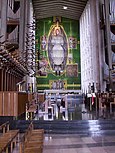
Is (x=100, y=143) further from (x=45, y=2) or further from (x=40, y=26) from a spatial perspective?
(x=40, y=26)

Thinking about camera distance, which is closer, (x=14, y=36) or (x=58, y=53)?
(x=14, y=36)

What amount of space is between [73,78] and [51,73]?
2286 millimetres

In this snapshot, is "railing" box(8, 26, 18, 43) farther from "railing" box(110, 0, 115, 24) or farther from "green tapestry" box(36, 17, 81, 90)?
"railing" box(110, 0, 115, 24)

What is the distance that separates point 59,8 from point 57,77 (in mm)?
6879

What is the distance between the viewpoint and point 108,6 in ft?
63.0

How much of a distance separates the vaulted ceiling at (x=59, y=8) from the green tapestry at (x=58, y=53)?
772 millimetres

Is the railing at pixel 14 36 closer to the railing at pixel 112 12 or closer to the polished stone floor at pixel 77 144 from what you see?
the railing at pixel 112 12

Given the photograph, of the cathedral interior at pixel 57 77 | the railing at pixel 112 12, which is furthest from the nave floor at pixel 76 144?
the railing at pixel 112 12

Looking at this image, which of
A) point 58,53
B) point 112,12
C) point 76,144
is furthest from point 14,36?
point 76,144

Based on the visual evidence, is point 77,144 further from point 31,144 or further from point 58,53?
point 58,53

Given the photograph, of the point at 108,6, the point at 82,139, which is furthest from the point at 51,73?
the point at 82,139

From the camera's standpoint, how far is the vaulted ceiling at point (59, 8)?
2542 cm

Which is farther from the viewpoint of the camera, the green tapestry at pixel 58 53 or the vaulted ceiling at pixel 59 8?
the green tapestry at pixel 58 53

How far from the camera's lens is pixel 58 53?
92.5ft
